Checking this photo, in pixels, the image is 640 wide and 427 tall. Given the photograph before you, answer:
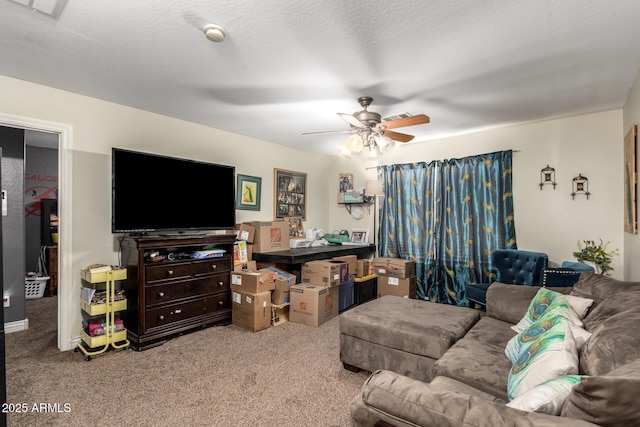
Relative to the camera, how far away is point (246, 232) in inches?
164

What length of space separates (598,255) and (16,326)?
6.17 m

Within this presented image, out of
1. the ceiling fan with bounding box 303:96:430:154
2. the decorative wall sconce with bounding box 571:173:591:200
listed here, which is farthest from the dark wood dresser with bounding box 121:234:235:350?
the decorative wall sconce with bounding box 571:173:591:200

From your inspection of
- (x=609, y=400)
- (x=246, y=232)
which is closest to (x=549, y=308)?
(x=609, y=400)

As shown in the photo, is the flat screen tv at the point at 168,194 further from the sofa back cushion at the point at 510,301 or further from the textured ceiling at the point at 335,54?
the sofa back cushion at the point at 510,301

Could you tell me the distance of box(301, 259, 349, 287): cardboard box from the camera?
3.83 m

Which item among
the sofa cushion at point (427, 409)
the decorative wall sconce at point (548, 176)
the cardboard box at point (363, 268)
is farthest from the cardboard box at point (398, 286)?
the sofa cushion at point (427, 409)

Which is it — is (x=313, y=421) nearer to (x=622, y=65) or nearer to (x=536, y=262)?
(x=536, y=262)

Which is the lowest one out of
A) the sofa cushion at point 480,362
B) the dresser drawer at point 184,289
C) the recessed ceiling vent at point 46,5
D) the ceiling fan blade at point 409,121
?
the sofa cushion at point 480,362

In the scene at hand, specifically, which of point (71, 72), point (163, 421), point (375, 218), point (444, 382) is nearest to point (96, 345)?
point (163, 421)

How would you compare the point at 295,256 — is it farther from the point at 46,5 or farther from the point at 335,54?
the point at 46,5

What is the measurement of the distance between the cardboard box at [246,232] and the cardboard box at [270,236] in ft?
0.13

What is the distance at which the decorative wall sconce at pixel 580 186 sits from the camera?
348 cm

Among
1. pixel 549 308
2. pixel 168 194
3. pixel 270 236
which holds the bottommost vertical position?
pixel 549 308

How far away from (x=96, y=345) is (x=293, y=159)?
3.54 metres
